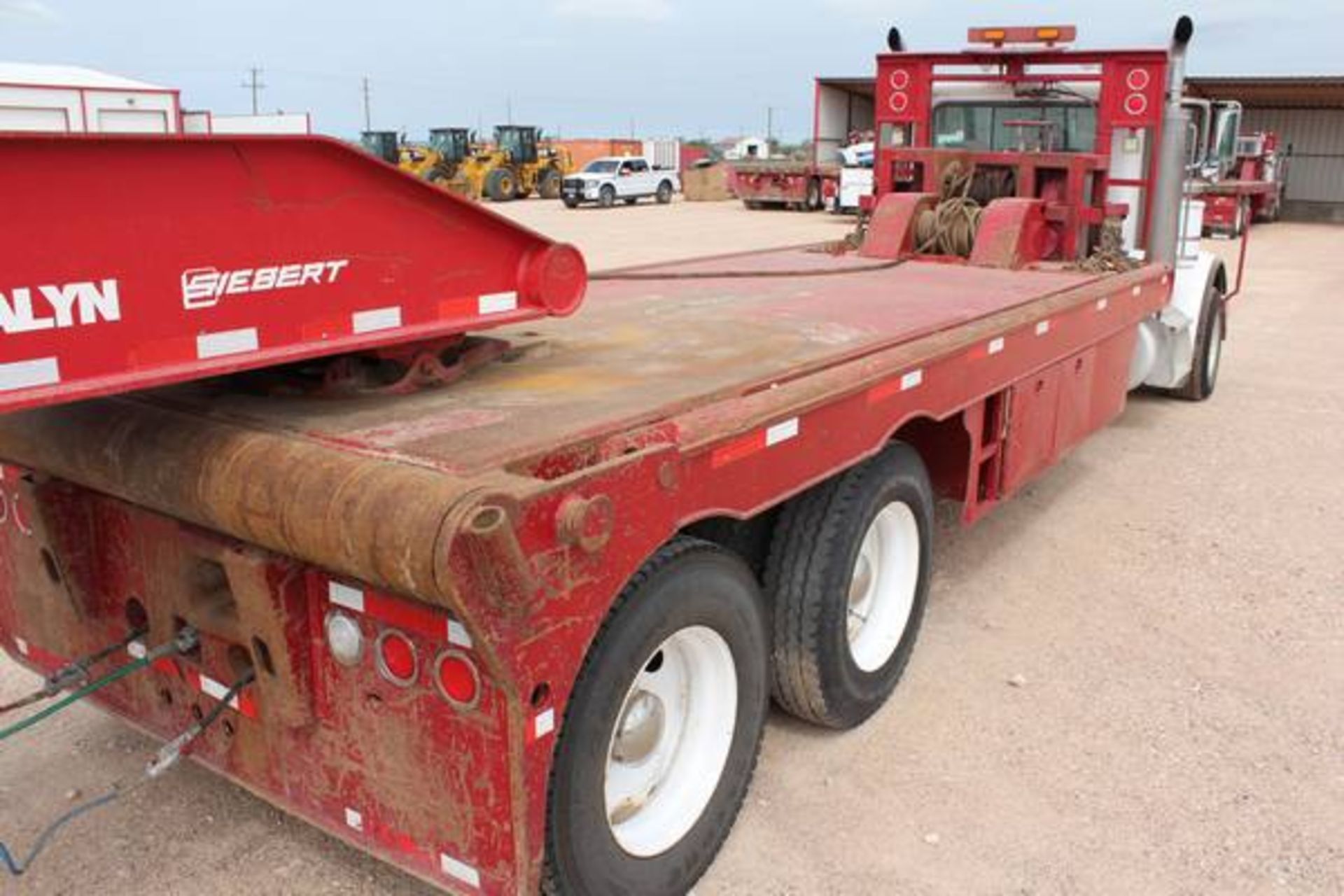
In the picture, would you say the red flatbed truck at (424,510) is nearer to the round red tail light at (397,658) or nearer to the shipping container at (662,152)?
the round red tail light at (397,658)

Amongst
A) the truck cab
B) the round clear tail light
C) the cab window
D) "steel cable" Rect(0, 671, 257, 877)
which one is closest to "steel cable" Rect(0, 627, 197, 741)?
"steel cable" Rect(0, 671, 257, 877)

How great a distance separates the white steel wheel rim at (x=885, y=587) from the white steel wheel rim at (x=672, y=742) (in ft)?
3.23

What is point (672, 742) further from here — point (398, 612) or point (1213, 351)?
point (1213, 351)

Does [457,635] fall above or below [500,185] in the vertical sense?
below

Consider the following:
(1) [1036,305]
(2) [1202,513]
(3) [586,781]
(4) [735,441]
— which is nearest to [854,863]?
(3) [586,781]

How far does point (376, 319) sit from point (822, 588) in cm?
153

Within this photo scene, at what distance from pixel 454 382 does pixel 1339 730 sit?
3166 millimetres

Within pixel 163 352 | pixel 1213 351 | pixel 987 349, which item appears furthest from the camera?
pixel 1213 351

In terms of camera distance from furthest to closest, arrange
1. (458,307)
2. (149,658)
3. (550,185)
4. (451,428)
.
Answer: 1. (550,185)
2. (458,307)
3. (149,658)
4. (451,428)

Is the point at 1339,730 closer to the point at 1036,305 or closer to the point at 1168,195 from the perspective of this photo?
the point at 1036,305

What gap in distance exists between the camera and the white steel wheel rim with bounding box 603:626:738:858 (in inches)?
114

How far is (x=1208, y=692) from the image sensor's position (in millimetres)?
4184

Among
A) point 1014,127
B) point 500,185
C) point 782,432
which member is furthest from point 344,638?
point 500,185

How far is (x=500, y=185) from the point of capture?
3600cm
